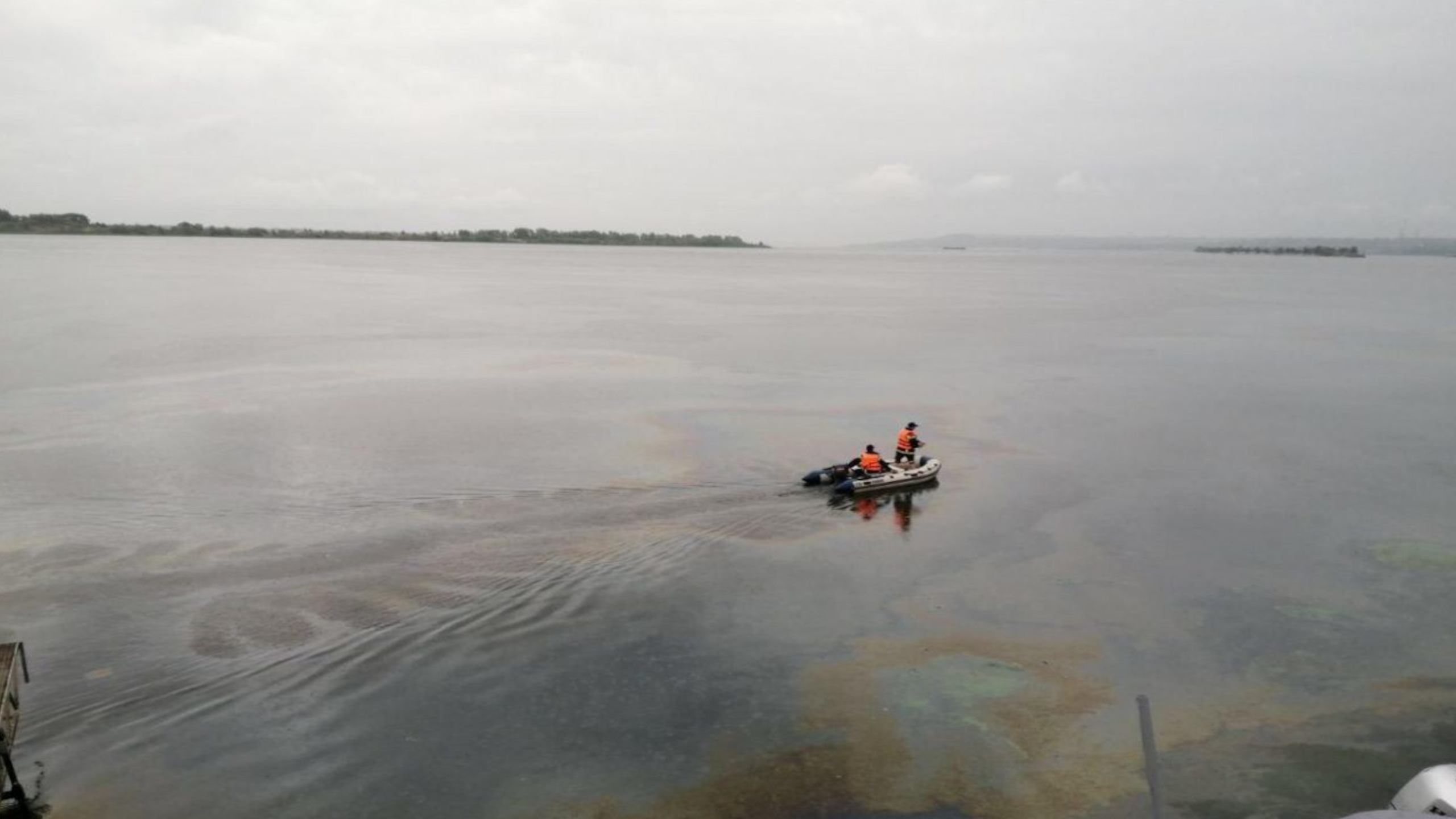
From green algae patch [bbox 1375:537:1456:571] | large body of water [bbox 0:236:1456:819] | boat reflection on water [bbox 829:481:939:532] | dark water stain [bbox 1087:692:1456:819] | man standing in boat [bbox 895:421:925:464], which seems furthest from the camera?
man standing in boat [bbox 895:421:925:464]

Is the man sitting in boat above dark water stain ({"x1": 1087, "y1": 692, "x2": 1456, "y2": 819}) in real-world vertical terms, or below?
above

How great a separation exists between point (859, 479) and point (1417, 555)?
40.1 ft

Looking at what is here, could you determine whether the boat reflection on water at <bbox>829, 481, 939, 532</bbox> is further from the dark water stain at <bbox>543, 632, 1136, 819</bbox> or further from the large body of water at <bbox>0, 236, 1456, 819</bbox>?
the dark water stain at <bbox>543, 632, 1136, 819</bbox>

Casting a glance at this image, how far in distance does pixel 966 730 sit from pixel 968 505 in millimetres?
11031

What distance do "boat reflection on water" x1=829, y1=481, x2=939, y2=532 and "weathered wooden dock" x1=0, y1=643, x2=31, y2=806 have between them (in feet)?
52.8

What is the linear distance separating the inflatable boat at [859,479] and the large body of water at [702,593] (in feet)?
1.70

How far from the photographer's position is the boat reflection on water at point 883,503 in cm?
2272

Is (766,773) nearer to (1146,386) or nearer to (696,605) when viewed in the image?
(696,605)

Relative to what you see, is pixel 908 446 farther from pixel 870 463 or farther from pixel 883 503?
pixel 883 503

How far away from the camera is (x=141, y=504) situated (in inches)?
840

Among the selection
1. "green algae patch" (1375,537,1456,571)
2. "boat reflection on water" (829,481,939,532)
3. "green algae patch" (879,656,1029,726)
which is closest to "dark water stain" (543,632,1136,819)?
"green algae patch" (879,656,1029,726)

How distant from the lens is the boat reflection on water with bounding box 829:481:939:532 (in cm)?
2272

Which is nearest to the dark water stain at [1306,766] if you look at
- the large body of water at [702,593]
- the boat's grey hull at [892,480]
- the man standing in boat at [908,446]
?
the large body of water at [702,593]

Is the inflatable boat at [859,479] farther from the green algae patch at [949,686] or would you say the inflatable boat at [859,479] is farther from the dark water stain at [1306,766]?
the dark water stain at [1306,766]
